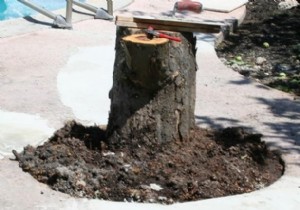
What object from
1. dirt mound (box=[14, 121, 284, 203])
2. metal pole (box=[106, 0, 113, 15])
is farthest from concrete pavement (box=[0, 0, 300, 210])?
metal pole (box=[106, 0, 113, 15])

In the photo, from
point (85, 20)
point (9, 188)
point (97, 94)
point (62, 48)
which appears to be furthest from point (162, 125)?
point (85, 20)

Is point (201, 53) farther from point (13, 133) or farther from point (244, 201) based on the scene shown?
point (244, 201)

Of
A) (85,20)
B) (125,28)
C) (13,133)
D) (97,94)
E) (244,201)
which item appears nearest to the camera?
(244,201)

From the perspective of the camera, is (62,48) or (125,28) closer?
(125,28)

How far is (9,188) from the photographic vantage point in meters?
4.85

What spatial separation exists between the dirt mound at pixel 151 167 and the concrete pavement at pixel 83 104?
11 centimetres

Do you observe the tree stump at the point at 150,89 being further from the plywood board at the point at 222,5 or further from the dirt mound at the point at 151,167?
the plywood board at the point at 222,5

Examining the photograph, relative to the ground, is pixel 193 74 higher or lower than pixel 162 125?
higher

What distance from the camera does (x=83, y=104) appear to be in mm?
6773

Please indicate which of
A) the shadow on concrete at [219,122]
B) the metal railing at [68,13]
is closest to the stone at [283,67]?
the shadow on concrete at [219,122]

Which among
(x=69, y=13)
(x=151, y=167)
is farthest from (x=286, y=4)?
(x=151, y=167)

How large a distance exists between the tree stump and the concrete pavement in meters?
0.70

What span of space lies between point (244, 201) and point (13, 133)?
1992 millimetres

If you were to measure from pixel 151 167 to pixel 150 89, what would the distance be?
541mm
